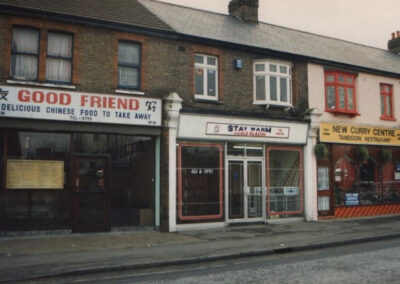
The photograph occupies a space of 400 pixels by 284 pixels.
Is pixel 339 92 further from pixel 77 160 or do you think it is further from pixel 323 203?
pixel 77 160

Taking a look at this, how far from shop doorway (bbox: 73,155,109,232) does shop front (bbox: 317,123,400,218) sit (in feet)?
29.1

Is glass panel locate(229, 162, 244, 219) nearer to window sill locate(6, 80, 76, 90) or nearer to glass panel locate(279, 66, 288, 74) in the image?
glass panel locate(279, 66, 288, 74)

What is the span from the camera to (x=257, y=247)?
449 inches

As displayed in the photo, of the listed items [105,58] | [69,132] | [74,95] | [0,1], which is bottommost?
[69,132]

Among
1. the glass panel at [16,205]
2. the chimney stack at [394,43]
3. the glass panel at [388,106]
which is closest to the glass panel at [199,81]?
the glass panel at [16,205]

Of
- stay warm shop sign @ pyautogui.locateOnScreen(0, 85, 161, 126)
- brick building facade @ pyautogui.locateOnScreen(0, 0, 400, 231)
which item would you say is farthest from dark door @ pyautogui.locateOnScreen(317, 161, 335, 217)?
stay warm shop sign @ pyautogui.locateOnScreen(0, 85, 161, 126)

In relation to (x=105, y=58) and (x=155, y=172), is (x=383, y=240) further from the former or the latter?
(x=105, y=58)

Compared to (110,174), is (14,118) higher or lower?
higher

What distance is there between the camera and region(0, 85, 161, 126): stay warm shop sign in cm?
1269

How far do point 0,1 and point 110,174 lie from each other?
6047 millimetres

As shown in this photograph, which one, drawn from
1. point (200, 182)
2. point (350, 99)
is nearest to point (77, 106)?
point (200, 182)

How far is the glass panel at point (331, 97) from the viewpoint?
19.0m

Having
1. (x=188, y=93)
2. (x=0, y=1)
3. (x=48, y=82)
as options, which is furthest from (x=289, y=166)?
(x=0, y=1)

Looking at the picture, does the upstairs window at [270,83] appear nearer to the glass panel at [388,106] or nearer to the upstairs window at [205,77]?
the upstairs window at [205,77]
